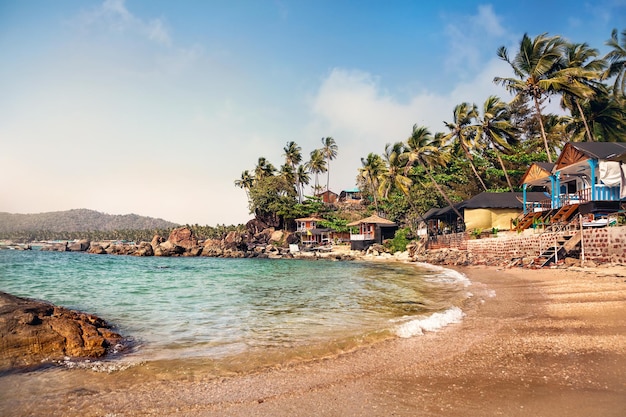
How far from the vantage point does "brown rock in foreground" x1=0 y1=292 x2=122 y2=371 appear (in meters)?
5.82

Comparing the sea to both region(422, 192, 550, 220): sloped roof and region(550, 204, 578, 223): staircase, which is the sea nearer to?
region(550, 204, 578, 223): staircase

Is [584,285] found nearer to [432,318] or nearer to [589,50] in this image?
[432,318]

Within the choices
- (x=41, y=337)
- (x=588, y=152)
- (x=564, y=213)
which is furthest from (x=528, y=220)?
(x=41, y=337)

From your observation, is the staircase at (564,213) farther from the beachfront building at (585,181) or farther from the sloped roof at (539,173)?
the sloped roof at (539,173)

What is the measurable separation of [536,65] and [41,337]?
117 ft

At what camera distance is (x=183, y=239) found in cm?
5778

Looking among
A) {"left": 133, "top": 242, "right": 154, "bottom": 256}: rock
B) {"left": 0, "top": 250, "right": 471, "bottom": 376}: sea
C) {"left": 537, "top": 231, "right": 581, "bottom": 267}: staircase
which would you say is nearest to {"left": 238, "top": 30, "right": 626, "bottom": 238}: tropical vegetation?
{"left": 537, "top": 231, "right": 581, "bottom": 267}: staircase

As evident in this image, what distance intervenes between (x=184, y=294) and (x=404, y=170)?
3732cm

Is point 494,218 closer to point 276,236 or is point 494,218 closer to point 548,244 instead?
point 548,244

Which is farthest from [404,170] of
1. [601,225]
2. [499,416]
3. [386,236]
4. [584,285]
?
[499,416]

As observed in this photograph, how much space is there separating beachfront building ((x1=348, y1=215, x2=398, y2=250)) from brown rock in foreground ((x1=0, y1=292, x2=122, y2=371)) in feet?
145

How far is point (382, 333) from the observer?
747cm

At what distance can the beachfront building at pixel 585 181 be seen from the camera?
2073cm

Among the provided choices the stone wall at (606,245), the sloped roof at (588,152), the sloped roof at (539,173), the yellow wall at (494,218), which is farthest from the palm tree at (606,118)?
the stone wall at (606,245)
